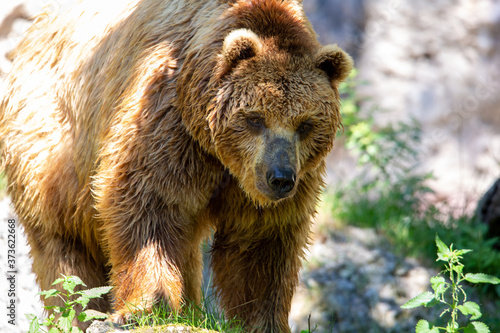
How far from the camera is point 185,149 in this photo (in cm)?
411

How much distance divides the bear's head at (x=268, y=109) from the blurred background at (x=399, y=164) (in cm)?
194

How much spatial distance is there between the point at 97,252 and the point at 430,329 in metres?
2.79

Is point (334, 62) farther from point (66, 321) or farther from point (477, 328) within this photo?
point (66, 321)

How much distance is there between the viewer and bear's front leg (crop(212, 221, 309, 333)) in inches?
179

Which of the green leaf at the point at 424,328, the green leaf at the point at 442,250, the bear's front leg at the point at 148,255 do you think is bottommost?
the green leaf at the point at 424,328

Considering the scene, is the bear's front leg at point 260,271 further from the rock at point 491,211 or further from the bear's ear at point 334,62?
the rock at point 491,211

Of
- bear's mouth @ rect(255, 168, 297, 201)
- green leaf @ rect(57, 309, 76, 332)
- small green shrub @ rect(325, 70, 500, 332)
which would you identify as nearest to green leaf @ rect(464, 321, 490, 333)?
bear's mouth @ rect(255, 168, 297, 201)

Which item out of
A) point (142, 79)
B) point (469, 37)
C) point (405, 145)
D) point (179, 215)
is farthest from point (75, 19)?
point (469, 37)

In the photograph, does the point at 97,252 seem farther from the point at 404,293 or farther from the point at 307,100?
the point at 404,293

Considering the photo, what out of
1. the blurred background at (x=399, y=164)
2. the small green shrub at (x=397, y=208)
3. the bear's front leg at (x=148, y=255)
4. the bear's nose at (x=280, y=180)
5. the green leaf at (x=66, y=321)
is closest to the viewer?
the green leaf at (x=66, y=321)

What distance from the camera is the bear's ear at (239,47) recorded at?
3826mm

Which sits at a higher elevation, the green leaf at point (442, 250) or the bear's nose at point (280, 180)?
the bear's nose at point (280, 180)

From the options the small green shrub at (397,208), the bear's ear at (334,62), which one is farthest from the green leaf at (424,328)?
the small green shrub at (397,208)

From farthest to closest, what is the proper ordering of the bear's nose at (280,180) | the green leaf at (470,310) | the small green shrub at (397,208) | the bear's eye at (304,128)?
1. the small green shrub at (397,208)
2. the bear's eye at (304,128)
3. the bear's nose at (280,180)
4. the green leaf at (470,310)
